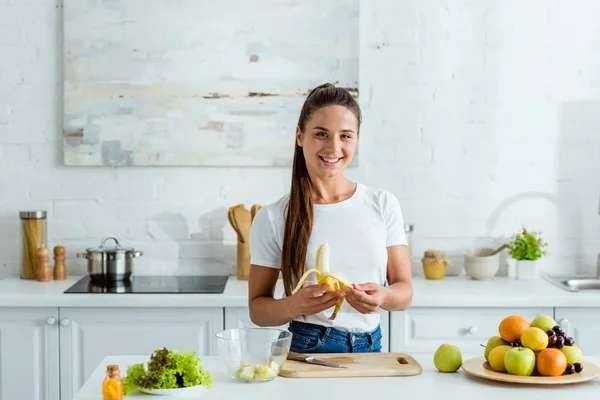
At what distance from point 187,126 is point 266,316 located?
1630 mm

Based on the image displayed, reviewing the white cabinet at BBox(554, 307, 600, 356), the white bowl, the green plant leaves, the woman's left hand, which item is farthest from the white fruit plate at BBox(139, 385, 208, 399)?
the green plant leaves

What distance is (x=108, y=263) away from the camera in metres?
3.41

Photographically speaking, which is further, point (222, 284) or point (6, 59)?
point (6, 59)

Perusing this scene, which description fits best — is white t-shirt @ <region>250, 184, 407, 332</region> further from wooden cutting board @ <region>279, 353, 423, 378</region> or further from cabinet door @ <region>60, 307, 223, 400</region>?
cabinet door @ <region>60, 307, 223, 400</region>

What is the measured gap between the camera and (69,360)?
321cm

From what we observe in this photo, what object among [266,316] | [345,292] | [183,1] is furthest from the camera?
[183,1]

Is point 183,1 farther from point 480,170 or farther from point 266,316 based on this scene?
point 266,316

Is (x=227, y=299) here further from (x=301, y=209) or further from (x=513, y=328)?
(x=513, y=328)

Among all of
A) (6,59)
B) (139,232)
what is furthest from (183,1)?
(139,232)

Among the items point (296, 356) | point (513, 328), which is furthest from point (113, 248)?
point (513, 328)

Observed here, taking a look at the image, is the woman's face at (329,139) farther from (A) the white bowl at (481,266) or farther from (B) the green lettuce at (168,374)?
(A) the white bowl at (481,266)

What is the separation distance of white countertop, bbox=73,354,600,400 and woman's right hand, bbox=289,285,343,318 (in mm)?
186

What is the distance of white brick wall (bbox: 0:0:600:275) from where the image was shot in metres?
3.66

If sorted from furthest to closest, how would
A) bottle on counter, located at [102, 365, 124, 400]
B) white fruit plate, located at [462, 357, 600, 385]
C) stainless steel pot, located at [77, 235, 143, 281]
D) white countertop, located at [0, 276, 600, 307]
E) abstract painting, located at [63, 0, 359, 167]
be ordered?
abstract painting, located at [63, 0, 359, 167], stainless steel pot, located at [77, 235, 143, 281], white countertop, located at [0, 276, 600, 307], white fruit plate, located at [462, 357, 600, 385], bottle on counter, located at [102, 365, 124, 400]
